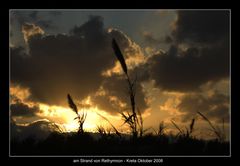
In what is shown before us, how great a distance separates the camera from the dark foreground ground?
8.30 meters

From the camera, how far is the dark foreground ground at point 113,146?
8.30 meters

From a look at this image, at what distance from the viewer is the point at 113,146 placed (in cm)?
836

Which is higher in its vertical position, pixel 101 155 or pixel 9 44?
pixel 9 44

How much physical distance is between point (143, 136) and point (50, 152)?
1.38m

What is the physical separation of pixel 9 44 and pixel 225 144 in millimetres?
3760

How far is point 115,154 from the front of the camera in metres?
8.22

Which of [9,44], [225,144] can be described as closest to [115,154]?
[225,144]

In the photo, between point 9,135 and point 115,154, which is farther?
point 9,135

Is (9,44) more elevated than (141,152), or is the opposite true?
(9,44)

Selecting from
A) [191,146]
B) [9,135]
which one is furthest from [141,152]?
[9,135]

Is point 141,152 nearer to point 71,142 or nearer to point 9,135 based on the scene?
point 71,142

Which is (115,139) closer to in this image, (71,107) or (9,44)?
(71,107)

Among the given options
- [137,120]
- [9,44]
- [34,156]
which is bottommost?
[34,156]

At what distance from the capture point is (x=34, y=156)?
8242 millimetres
